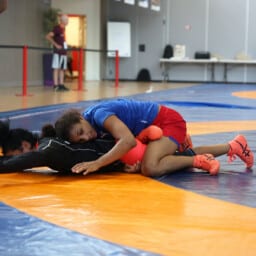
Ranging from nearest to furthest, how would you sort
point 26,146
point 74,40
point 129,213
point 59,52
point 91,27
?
point 129,213
point 26,146
point 59,52
point 91,27
point 74,40

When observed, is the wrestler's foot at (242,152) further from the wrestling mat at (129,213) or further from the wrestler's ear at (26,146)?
the wrestler's ear at (26,146)

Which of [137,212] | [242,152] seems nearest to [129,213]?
[137,212]

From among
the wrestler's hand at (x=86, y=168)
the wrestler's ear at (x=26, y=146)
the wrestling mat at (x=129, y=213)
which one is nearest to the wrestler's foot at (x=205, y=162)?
the wrestling mat at (x=129, y=213)

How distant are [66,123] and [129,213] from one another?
2.97 ft

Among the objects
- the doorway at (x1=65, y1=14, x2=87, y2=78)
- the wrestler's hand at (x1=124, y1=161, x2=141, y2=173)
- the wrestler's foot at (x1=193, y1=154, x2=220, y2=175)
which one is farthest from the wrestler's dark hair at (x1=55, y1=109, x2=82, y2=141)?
the doorway at (x1=65, y1=14, x2=87, y2=78)

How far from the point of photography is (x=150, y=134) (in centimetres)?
343

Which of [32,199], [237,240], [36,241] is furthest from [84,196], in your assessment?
[237,240]

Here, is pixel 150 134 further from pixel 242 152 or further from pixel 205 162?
pixel 242 152

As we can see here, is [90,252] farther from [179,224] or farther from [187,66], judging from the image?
[187,66]

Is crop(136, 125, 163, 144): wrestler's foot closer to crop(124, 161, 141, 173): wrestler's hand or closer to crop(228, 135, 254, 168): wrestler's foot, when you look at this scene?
crop(124, 161, 141, 173): wrestler's hand

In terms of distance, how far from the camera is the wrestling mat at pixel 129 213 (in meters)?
2.06

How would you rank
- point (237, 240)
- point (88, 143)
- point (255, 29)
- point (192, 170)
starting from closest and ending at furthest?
point (237, 240) < point (88, 143) < point (192, 170) < point (255, 29)

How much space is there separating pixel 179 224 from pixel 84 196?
64 centimetres

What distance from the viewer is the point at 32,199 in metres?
2.74
